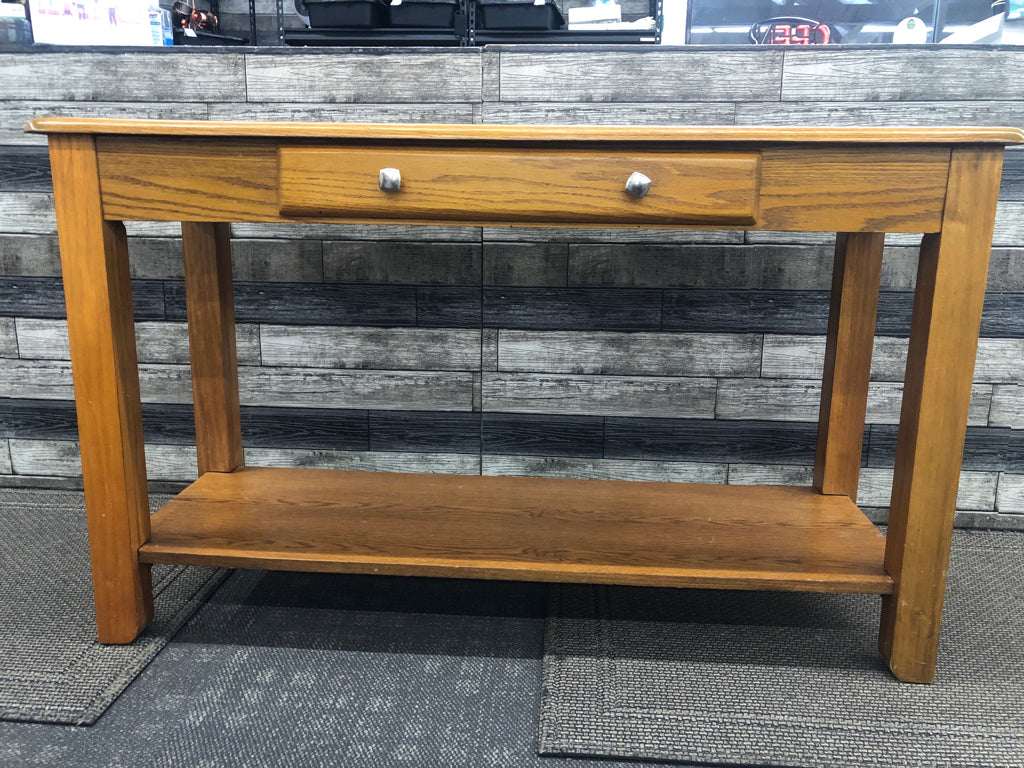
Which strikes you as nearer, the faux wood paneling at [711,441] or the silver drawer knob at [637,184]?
the silver drawer knob at [637,184]

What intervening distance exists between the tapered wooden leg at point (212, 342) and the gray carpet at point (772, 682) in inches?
31.4

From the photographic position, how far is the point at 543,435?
186 cm

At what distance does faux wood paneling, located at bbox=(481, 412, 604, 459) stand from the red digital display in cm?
107

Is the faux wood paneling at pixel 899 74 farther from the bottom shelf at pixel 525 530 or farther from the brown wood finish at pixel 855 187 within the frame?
the bottom shelf at pixel 525 530

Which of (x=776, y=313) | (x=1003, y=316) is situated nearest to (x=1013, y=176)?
(x=1003, y=316)

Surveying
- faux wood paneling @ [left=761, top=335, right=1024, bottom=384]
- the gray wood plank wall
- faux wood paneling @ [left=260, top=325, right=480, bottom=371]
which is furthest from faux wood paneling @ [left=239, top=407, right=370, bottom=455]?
faux wood paneling @ [left=761, top=335, right=1024, bottom=384]

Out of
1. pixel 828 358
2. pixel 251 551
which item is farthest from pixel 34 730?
pixel 828 358

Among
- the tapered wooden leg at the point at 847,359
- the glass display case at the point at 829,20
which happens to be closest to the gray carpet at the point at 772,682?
the tapered wooden leg at the point at 847,359

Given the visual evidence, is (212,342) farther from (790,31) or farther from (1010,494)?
(1010,494)

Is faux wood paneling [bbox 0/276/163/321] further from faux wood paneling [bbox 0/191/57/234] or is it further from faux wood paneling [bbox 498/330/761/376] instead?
faux wood paneling [bbox 498/330/761/376]

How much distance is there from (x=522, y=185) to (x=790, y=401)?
40.3 inches

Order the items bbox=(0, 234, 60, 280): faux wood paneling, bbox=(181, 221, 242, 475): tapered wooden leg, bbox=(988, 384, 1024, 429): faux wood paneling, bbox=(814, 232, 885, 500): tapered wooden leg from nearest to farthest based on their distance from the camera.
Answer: bbox=(814, 232, 885, 500): tapered wooden leg < bbox=(181, 221, 242, 475): tapered wooden leg < bbox=(988, 384, 1024, 429): faux wood paneling < bbox=(0, 234, 60, 280): faux wood paneling

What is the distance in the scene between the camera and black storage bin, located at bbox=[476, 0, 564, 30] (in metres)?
1.83

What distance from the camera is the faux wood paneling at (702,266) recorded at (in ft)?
5.67
